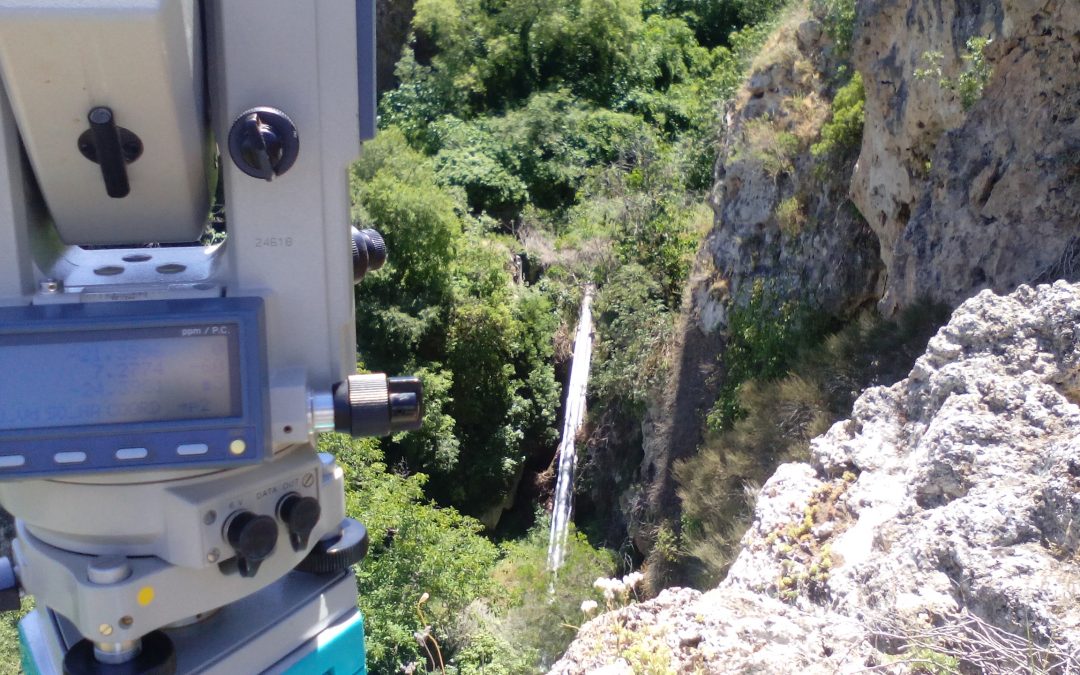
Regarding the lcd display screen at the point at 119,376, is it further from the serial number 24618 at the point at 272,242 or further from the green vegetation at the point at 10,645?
the green vegetation at the point at 10,645

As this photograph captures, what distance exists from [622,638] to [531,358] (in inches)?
417

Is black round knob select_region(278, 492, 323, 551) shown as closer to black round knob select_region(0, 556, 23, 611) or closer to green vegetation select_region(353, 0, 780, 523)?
black round knob select_region(0, 556, 23, 611)

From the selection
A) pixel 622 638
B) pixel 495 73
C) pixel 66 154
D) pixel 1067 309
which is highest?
pixel 495 73

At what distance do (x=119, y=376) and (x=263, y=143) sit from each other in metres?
0.36

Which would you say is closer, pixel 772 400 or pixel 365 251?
pixel 365 251

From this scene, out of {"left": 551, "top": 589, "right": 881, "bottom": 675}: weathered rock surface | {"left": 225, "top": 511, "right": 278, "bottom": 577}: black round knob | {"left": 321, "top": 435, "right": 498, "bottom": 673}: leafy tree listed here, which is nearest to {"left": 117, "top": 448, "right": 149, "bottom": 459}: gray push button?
{"left": 225, "top": 511, "right": 278, "bottom": 577}: black round knob

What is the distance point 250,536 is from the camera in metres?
1.16

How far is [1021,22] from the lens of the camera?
14.1 feet

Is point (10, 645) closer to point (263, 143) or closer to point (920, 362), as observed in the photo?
point (920, 362)

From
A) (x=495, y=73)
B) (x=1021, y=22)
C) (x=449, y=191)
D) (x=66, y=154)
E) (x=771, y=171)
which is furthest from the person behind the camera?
(x=495, y=73)

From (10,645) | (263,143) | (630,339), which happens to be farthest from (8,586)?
(630,339)

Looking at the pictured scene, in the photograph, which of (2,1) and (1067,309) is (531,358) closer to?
(1067,309)

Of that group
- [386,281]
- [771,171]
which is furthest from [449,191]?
[771,171]

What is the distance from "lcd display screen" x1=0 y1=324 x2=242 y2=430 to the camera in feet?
3.56
